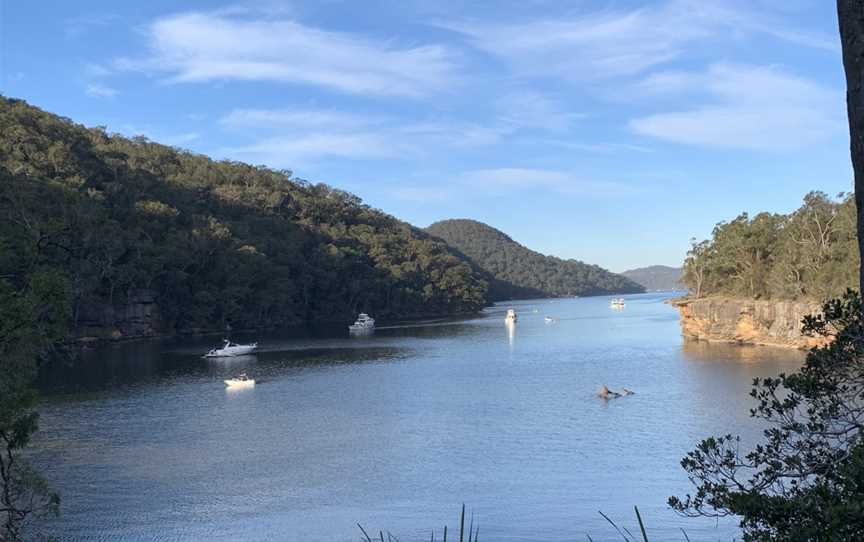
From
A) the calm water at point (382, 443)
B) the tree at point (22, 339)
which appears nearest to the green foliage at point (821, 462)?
the tree at point (22, 339)

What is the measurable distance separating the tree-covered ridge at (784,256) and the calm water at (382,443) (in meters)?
6.32

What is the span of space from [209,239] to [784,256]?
58.8 meters

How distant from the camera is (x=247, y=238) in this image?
311ft

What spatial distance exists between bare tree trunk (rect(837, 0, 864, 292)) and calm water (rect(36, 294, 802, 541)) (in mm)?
13921

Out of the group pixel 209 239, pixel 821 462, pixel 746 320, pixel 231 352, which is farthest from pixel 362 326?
pixel 821 462

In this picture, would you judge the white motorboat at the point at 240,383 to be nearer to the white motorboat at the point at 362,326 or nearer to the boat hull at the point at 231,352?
the boat hull at the point at 231,352

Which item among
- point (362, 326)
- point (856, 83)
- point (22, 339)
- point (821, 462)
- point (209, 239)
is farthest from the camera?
point (362, 326)

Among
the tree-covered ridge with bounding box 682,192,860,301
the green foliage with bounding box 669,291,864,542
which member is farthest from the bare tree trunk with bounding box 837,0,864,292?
the tree-covered ridge with bounding box 682,192,860,301

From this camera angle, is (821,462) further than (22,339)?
No

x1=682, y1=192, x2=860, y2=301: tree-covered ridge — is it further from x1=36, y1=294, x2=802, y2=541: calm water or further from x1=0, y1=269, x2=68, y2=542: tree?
x1=0, y1=269, x2=68, y2=542: tree

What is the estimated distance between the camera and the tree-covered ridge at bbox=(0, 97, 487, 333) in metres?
65.2

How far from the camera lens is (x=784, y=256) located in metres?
57.2

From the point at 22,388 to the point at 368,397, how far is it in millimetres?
27158

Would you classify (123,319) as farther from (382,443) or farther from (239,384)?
(382,443)
